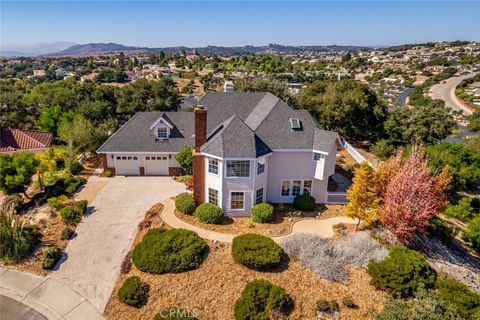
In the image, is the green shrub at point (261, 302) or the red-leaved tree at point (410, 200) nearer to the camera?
the green shrub at point (261, 302)

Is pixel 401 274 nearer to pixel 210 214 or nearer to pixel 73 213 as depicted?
pixel 210 214

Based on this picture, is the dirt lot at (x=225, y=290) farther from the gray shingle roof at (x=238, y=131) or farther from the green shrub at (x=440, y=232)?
the green shrub at (x=440, y=232)

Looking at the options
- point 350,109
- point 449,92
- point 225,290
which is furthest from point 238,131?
point 449,92

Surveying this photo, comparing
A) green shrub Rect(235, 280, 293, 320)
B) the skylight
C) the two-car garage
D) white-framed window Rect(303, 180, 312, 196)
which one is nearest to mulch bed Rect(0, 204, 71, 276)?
the two-car garage

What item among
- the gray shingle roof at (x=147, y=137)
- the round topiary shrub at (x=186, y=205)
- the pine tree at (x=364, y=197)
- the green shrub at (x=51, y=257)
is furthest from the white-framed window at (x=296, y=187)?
the green shrub at (x=51, y=257)

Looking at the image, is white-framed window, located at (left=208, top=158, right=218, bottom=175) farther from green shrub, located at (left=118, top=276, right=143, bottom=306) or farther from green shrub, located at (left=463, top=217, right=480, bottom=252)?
green shrub, located at (left=463, top=217, right=480, bottom=252)

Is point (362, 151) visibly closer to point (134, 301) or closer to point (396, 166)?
point (396, 166)

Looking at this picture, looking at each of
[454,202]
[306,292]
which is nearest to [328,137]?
[306,292]
